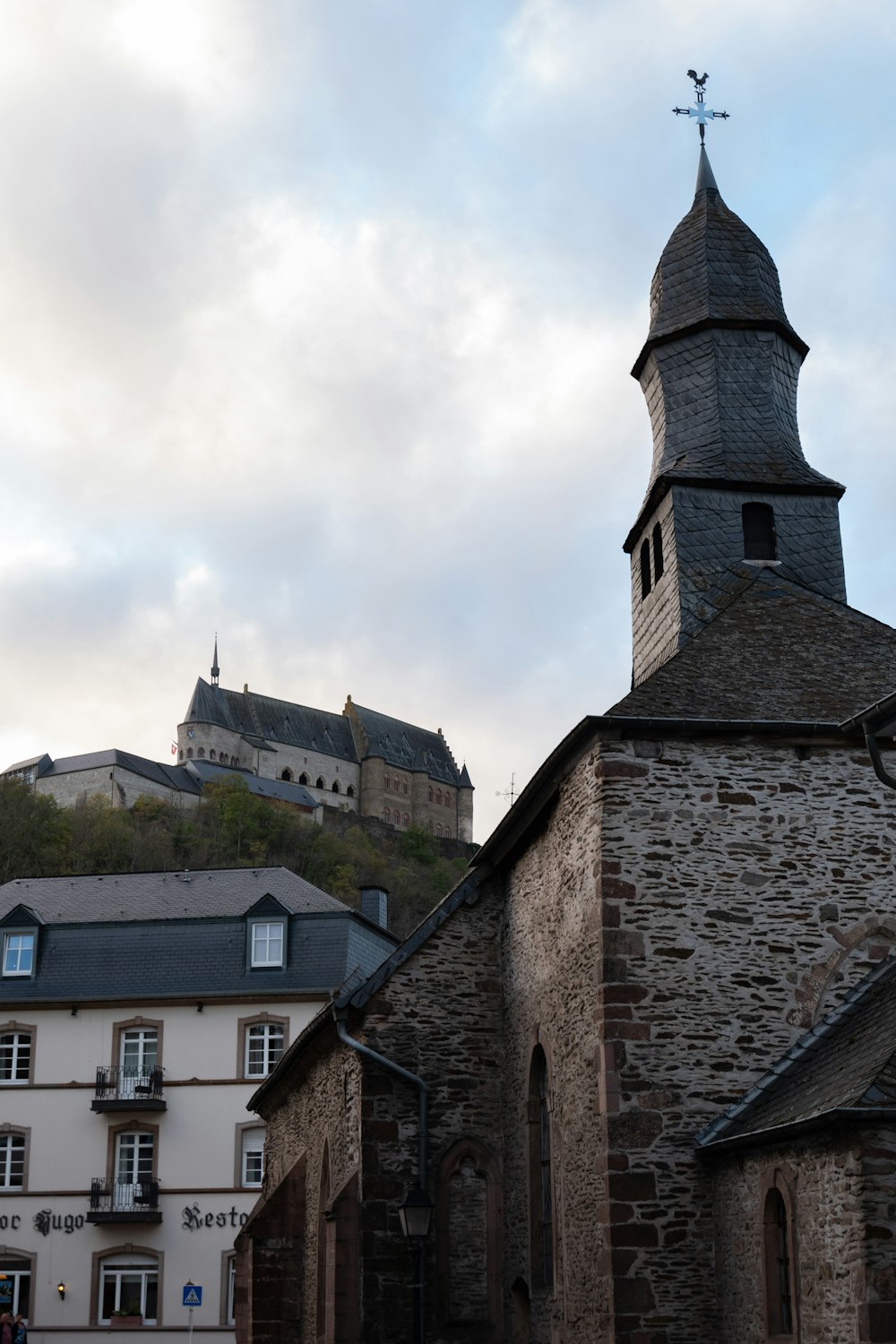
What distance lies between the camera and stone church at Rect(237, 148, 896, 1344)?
10.5 metres

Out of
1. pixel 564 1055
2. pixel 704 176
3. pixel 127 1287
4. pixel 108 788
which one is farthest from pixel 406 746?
pixel 564 1055

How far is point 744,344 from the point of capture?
18.7m

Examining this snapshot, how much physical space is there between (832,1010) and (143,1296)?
77.1ft

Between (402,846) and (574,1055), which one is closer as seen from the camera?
(574,1055)

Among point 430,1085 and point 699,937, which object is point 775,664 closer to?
point 699,937

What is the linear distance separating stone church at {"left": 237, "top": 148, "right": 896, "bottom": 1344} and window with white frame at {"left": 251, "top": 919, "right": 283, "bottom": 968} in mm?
14676

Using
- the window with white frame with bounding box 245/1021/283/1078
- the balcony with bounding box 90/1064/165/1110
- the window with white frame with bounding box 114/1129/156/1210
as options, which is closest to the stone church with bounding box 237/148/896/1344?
the window with white frame with bounding box 245/1021/283/1078

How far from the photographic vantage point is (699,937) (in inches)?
480

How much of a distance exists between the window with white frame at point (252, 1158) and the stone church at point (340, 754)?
90947 mm

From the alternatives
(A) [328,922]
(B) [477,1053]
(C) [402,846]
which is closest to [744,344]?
(B) [477,1053]

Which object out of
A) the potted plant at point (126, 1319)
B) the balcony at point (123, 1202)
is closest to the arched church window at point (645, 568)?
the balcony at point (123, 1202)

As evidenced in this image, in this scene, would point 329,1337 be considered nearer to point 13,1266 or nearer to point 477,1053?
point 477,1053

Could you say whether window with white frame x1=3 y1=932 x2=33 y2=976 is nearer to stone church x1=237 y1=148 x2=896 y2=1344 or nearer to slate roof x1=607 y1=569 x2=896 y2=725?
stone church x1=237 y1=148 x2=896 y2=1344

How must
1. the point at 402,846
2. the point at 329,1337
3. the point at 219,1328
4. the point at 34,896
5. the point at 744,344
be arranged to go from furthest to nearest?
the point at 402,846, the point at 34,896, the point at 219,1328, the point at 744,344, the point at 329,1337
